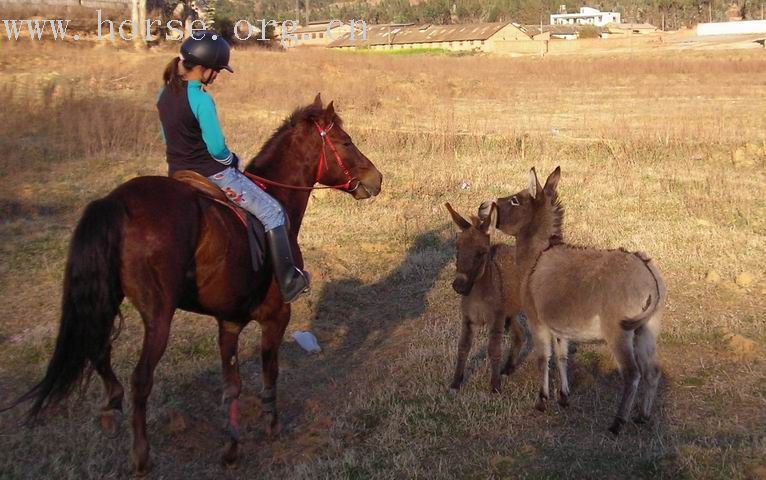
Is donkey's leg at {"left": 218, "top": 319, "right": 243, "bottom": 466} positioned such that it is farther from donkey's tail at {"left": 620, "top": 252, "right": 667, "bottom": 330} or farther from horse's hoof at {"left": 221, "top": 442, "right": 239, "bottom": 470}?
donkey's tail at {"left": 620, "top": 252, "right": 667, "bottom": 330}

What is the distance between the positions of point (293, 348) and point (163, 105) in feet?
11.0

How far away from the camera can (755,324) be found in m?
8.48

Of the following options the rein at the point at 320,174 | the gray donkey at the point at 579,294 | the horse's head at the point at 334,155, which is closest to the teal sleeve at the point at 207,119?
the rein at the point at 320,174

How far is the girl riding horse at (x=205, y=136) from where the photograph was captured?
18.4 feet

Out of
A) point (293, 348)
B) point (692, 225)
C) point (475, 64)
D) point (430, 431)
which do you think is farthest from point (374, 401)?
point (475, 64)

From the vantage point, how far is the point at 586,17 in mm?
140000

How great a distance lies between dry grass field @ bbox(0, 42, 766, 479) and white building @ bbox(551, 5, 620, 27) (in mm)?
115160

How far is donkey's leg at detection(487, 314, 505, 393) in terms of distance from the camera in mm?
6840

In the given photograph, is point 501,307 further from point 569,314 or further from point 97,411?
point 97,411

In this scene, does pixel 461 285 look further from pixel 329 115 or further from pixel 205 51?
pixel 205 51

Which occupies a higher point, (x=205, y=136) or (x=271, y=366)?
(x=205, y=136)

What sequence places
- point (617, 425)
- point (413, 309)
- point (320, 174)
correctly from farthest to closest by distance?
point (413, 309), point (320, 174), point (617, 425)

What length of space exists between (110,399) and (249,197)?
1.67 m

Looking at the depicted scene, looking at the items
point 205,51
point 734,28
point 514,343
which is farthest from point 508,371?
point 734,28
